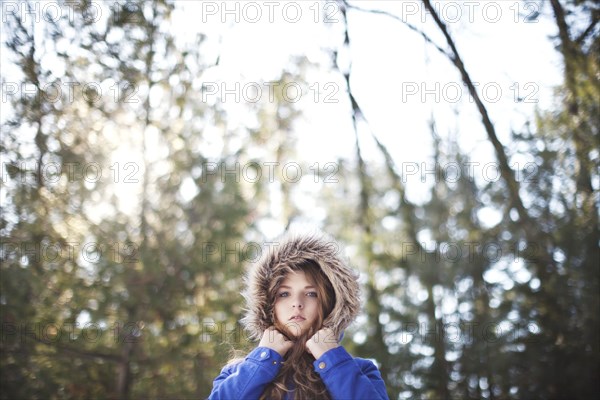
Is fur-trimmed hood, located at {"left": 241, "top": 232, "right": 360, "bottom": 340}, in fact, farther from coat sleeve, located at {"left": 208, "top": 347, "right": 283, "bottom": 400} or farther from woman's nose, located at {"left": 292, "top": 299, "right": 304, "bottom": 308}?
coat sleeve, located at {"left": 208, "top": 347, "right": 283, "bottom": 400}

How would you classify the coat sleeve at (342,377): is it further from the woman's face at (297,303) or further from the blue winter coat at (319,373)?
the woman's face at (297,303)

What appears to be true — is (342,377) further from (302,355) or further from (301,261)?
(301,261)

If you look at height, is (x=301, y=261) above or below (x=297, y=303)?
above

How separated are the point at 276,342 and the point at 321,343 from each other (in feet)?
0.52

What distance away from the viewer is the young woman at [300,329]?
1917mm

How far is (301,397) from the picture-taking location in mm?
1945

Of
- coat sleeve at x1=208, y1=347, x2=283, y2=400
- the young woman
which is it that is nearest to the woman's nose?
the young woman

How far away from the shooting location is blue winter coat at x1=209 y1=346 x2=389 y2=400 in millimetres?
1876

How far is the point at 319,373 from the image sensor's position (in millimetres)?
1953

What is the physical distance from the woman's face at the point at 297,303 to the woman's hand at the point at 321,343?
9 centimetres

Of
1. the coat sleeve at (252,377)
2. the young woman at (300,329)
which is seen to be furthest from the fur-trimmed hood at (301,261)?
the coat sleeve at (252,377)

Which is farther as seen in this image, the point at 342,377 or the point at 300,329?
the point at 300,329

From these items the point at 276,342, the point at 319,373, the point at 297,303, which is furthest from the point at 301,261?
the point at 319,373

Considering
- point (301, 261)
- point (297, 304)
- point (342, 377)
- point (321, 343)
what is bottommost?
point (342, 377)
